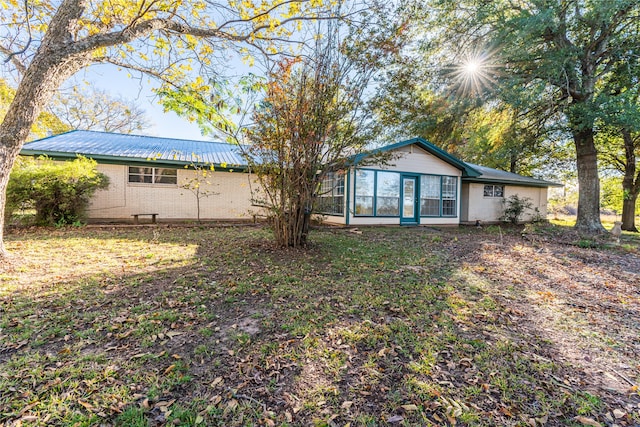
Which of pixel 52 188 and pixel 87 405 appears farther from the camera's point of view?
pixel 52 188

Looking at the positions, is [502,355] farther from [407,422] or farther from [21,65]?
[21,65]

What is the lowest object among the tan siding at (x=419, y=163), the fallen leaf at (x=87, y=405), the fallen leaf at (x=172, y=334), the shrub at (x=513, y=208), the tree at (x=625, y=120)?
the fallen leaf at (x=87, y=405)

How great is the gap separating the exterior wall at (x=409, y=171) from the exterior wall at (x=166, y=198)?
3.95m

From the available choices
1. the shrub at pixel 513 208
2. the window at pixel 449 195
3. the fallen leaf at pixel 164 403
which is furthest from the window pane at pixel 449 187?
the fallen leaf at pixel 164 403

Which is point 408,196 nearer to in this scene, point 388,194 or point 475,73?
point 388,194


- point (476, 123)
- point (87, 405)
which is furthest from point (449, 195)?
point (87, 405)

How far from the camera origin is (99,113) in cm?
2177

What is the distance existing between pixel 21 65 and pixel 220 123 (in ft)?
13.1

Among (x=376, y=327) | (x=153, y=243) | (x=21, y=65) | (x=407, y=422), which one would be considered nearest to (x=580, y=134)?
(x=376, y=327)

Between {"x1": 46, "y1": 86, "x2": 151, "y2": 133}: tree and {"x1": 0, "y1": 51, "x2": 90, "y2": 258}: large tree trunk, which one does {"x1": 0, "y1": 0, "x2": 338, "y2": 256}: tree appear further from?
{"x1": 46, "y1": 86, "x2": 151, "y2": 133}: tree

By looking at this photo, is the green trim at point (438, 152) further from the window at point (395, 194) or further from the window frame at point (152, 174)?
the window frame at point (152, 174)

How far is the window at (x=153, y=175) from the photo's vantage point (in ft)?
37.1

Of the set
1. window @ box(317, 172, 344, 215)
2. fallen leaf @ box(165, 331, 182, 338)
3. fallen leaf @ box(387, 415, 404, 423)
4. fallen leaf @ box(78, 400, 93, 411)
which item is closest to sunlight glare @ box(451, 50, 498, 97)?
window @ box(317, 172, 344, 215)

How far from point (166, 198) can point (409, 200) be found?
1049 centimetres
